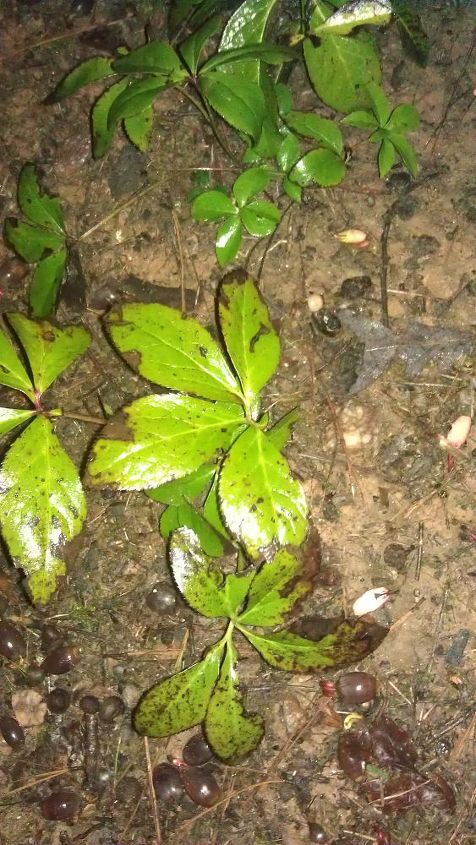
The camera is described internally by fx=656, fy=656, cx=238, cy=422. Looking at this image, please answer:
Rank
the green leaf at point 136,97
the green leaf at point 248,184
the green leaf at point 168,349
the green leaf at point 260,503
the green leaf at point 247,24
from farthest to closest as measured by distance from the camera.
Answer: the green leaf at point 248,184 → the green leaf at point 247,24 → the green leaf at point 136,97 → the green leaf at point 168,349 → the green leaf at point 260,503

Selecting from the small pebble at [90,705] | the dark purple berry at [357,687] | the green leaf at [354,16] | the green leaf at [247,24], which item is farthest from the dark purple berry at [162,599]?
the green leaf at [354,16]

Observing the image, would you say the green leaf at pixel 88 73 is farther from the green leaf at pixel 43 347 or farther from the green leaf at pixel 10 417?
the green leaf at pixel 10 417

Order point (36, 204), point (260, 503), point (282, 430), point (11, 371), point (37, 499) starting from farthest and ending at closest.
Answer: point (36, 204) → point (282, 430) → point (11, 371) → point (37, 499) → point (260, 503)

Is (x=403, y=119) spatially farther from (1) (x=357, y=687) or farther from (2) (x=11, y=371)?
(1) (x=357, y=687)

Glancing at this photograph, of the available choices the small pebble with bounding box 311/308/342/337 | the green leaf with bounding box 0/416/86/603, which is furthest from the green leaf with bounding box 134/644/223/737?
the small pebble with bounding box 311/308/342/337

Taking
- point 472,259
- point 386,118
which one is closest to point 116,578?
point 472,259

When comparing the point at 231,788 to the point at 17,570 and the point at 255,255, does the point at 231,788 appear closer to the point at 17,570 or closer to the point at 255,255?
the point at 17,570

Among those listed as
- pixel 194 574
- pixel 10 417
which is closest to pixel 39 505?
pixel 10 417
